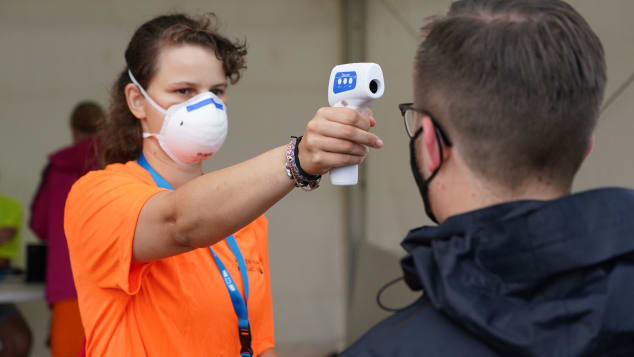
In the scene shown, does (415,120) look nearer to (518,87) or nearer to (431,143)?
(431,143)

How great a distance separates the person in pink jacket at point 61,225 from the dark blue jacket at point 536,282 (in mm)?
3135

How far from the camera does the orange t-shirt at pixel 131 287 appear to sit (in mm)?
1483

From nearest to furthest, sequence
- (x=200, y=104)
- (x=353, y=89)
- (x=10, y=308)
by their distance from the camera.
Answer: (x=353, y=89), (x=200, y=104), (x=10, y=308)

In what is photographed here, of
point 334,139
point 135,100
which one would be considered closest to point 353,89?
point 334,139

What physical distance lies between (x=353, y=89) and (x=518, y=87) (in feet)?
1.06

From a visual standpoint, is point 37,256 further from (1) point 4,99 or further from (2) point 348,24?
(2) point 348,24

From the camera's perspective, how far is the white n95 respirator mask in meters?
1.76

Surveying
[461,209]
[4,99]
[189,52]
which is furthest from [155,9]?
[461,209]

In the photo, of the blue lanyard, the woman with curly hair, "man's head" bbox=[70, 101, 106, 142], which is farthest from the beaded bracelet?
Result: "man's head" bbox=[70, 101, 106, 142]

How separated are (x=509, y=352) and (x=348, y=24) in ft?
16.0

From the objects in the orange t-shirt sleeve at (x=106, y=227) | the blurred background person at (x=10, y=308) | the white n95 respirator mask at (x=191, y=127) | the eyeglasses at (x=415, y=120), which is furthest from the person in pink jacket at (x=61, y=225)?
the eyeglasses at (x=415, y=120)

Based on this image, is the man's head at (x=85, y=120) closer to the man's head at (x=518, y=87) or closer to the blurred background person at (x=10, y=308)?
the blurred background person at (x=10, y=308)

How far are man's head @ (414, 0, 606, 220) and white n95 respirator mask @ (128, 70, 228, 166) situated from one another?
0.86 m

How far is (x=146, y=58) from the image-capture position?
5.93 feet
